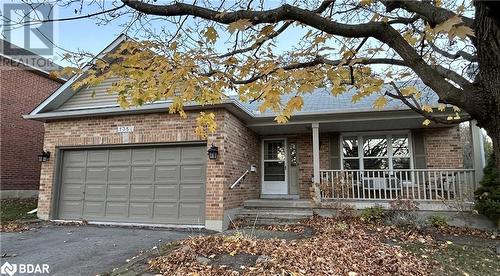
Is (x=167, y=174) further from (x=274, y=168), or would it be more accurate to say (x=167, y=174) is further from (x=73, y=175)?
(x=274, y=168)

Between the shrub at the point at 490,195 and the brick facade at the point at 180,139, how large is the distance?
5.91 meters

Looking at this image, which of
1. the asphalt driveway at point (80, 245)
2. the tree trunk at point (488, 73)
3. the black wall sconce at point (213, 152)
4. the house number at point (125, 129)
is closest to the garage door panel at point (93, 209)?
the asphalt driveway at point (80, 245)

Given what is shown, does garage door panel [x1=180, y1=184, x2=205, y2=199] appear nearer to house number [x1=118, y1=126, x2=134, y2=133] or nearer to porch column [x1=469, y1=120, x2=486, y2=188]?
house number [x1=118, y1=126, x2=134, y2=133]

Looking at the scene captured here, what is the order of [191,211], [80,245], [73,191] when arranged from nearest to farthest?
1. [80,245]
2. [191,211]
3. [73,191]

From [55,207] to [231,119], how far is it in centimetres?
590

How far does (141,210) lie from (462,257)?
24.4 ft

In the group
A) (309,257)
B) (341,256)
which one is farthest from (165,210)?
(341,256)

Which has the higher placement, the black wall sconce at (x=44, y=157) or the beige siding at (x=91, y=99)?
the beige siding at (x=91, y=99)

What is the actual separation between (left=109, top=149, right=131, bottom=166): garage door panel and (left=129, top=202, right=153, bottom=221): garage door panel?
122 cm

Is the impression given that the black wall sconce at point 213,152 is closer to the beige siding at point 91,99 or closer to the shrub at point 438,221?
the beige siding at point 91,99

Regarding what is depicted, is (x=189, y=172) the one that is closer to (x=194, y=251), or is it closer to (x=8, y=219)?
(x=194, y=251)

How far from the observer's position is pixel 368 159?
435 inches

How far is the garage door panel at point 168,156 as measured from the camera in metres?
9.18

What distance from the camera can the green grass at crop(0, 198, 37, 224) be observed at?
385 inches
